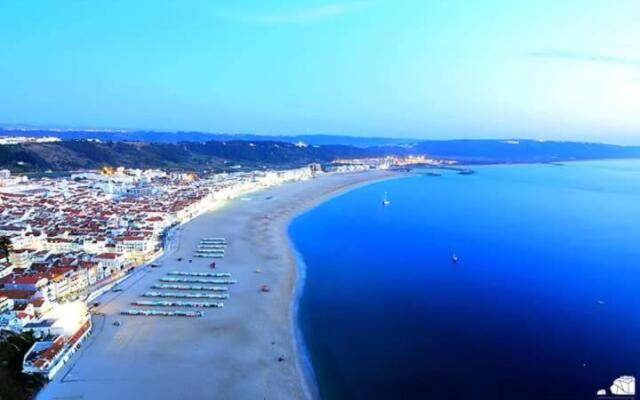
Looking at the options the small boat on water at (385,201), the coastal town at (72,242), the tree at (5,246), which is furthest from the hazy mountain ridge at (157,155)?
the tree at (5,246)

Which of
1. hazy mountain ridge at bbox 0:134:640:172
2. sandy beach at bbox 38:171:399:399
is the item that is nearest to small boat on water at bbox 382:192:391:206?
sandy beach at bbox 38:171:399:399

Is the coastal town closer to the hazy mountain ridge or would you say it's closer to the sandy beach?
the sandy beach

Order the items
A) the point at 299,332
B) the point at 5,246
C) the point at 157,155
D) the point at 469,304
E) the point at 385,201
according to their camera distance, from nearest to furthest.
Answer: the point at 299,332
the point at 469,304
the point at 5,246
the point at 385,201
the point at 157,155

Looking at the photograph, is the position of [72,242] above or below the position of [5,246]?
below

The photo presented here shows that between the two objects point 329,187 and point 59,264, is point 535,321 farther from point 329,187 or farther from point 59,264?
point 329,187

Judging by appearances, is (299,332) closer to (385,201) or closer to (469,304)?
(469,304)

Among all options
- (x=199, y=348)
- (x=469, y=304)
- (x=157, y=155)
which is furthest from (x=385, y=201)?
(x=157, y=155)

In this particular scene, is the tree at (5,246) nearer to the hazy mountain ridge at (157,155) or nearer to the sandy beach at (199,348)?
the sandy beach at (199,348)
